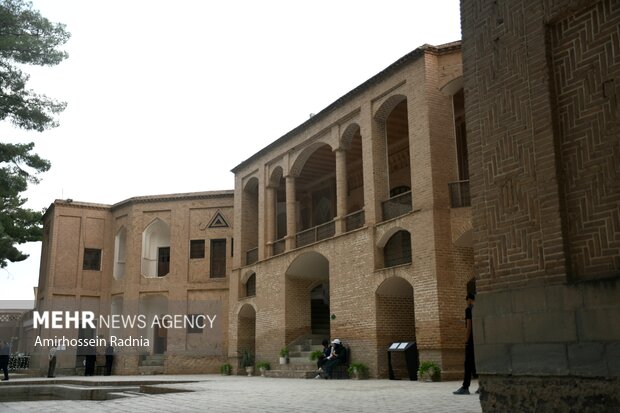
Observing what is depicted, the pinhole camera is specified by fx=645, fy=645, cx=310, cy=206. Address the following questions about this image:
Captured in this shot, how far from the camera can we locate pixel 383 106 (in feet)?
62.7

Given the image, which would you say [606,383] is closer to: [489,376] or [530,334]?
[530,334]

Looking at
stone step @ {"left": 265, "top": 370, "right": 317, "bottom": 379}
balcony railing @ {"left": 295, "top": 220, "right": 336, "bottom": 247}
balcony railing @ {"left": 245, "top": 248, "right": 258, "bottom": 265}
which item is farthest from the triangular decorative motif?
Result: stone step @ {"left": 265, "top": 370, "right": 317, "bottom": 379}

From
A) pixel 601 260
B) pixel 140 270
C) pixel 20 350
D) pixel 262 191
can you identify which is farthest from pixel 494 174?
pixel 20 350

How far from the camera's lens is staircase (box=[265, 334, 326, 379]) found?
20219 mm

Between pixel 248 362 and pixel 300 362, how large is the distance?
4249 mm

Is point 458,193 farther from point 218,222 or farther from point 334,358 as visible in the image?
point 218,222

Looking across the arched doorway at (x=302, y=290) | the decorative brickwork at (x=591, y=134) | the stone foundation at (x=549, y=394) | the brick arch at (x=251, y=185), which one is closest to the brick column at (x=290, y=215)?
the arched doorway at (x=302, y=290)

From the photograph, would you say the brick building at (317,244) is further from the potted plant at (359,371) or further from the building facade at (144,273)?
the potted plant at (359,371)

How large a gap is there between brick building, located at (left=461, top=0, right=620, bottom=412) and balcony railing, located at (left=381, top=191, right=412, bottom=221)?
11658 millimetres

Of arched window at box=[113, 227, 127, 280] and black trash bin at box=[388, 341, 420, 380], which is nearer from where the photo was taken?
black trash bin at box=[388, 341, 420, 380]

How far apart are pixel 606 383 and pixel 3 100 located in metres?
16.5

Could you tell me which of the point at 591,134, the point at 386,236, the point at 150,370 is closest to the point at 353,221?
the point at 386,236

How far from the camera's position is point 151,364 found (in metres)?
28.4

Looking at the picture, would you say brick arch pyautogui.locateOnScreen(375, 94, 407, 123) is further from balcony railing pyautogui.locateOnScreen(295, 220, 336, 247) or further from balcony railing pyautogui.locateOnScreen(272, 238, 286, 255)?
balcony railing pyautogui.locateOnScreen(272, 238, 286, 255)
